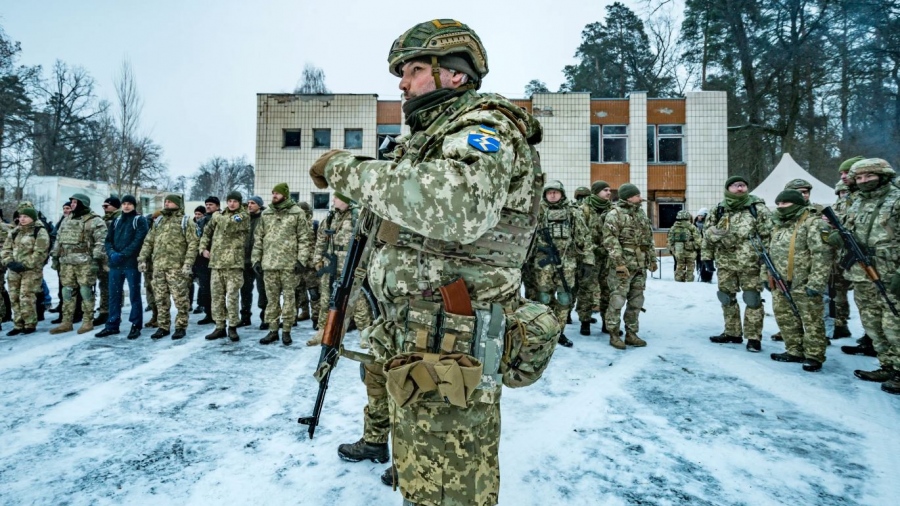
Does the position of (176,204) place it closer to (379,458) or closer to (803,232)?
(379,458)

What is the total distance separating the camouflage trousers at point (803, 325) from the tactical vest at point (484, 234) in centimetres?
476

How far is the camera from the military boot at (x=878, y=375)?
4.33 m

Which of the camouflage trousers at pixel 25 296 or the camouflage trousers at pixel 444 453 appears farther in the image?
the camouflage trousers at pixel 25 296

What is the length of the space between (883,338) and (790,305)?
80 cm

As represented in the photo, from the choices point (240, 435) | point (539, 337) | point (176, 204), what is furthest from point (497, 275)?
point (176, 204)

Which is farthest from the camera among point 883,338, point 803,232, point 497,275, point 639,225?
point 639,225

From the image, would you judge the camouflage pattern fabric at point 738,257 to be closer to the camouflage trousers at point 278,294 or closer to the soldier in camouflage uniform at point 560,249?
the soldier in camouflage uniform at point 560,249

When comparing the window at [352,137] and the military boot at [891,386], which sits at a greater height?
the window at [352,137]

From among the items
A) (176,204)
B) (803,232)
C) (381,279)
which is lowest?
(381,279)

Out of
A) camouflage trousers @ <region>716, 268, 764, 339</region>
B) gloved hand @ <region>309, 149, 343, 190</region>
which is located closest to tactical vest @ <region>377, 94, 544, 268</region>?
gloved hand @ <region>309, 149, 343, 190</region>

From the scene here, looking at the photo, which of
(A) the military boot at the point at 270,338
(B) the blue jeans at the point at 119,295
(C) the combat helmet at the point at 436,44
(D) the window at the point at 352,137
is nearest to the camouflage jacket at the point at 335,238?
(A) the military boot at the point at 270,338

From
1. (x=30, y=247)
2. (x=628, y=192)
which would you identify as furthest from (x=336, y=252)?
(x=30, y=247)

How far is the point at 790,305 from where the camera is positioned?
5062mm

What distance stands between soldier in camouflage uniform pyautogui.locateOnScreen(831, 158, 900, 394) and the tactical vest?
4620 millimetres
